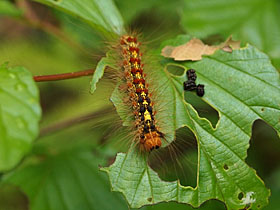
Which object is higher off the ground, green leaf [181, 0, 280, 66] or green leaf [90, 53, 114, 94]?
green leaf [181, 0, 280, 66]

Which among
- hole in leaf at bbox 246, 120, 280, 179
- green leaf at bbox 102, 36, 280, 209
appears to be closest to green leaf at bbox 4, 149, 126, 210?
green leaf at bbox 102, 36, 280, 209

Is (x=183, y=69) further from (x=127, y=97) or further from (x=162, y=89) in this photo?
(x=127, y=97)

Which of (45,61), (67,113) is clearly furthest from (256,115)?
(45,61)

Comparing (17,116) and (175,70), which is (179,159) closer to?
(175,70)

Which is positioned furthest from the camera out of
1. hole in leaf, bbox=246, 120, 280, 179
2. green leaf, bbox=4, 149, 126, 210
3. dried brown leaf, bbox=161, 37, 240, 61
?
hole in leaf, bbox=246, 120, 280, 179

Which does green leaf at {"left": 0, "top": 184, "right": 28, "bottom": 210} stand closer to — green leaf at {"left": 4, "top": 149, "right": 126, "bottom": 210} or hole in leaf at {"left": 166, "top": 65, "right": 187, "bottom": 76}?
green leaf at {"left": 4, "top": 149, "right": 126, "bottom": 210}

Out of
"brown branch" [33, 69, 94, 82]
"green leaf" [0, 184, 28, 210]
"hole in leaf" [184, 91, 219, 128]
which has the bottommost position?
"green leaf" [0, 184, 28, 210]
